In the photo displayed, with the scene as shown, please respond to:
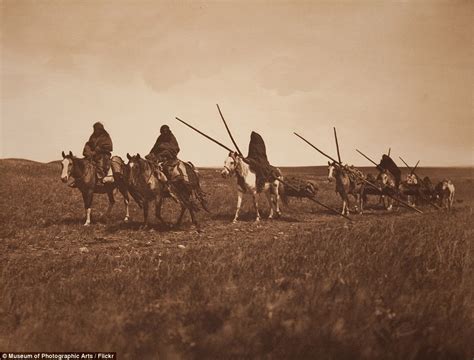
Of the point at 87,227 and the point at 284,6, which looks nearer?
the point at 284,6

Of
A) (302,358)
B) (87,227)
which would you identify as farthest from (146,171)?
(302,358)

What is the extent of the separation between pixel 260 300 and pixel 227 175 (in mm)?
6841

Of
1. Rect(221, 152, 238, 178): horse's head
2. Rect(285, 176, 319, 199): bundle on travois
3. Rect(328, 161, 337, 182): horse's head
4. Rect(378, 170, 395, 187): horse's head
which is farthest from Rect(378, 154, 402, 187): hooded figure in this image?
Rect(221, 152, 238, 178): horse's head

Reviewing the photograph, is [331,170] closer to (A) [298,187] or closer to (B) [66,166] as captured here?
(A) [298,187]

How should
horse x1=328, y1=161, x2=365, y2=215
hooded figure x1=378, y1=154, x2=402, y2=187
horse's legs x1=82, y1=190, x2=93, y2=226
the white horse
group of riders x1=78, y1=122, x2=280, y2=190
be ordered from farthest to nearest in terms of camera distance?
1. horse x1=328, y1=161, x2=365, y2=215
2. hooded figure x1=378, y1=154, x2=402, y2=187
3. the white horse
4. horse's legs x1=82, y1=190, x2=93, y2=226
5. group of riders x1=78, y1=122, x2=280, y2=190

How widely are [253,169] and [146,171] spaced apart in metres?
3.38

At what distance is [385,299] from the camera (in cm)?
475

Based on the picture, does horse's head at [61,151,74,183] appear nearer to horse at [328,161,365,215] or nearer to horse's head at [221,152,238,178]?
horse's head at [221,152,238,178]

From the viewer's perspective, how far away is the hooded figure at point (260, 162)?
11266 millimetres

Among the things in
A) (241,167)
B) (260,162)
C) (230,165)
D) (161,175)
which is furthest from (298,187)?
→ (161,175)

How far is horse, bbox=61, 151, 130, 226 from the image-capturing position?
9.98m

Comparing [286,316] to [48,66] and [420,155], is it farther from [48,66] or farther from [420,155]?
[48,66]

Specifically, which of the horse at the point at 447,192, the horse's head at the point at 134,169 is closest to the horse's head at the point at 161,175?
the horse's head at the point at 134,169

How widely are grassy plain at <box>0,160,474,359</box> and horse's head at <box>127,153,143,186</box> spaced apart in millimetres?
3329
